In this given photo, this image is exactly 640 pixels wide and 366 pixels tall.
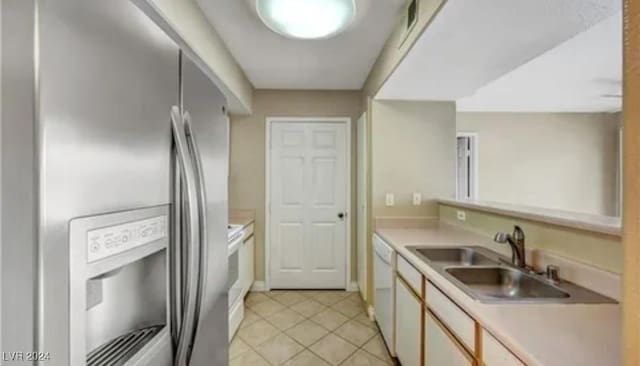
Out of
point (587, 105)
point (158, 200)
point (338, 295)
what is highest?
point (587, 105)

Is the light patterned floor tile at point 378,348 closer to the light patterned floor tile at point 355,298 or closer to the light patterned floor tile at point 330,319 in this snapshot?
the light patterned floor tile at point 330,319

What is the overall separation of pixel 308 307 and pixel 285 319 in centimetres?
38

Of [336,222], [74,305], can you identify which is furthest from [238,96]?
[74,305]

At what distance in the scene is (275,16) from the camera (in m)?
1.98

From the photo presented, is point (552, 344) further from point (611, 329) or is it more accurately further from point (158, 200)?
point (158, 200)

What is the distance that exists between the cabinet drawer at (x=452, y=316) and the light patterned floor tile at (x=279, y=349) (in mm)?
1354

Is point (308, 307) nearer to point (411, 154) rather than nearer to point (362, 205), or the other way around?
point (362, 205)

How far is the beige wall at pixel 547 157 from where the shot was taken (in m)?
5.52

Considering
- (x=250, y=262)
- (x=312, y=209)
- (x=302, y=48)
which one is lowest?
(x=250, y=262)

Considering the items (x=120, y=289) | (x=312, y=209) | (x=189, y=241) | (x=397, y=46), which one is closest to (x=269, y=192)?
(x=312, y=209)

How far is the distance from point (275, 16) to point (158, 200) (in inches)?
60.5

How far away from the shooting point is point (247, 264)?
12.2 feet
